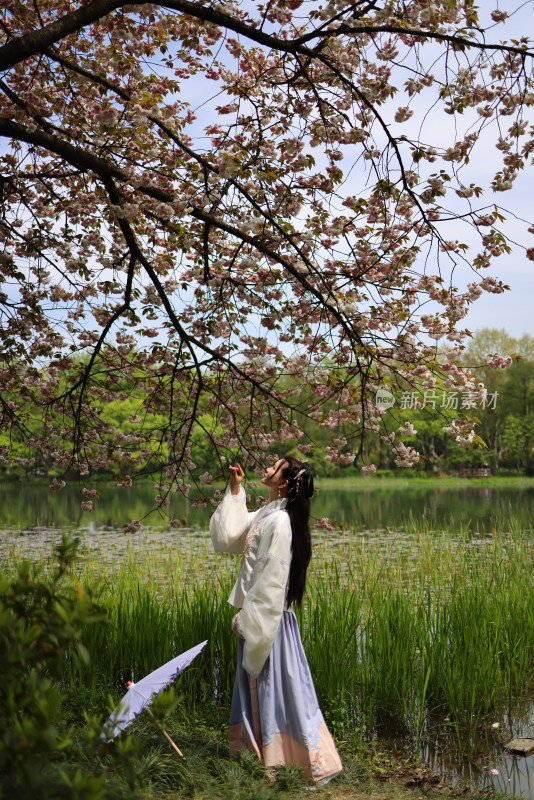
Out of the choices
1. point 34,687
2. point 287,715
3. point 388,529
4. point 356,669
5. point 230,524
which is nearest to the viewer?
point 34,687

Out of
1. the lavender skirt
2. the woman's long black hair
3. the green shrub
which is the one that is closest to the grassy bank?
the lavender skirt

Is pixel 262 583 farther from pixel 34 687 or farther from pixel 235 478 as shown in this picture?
pixel 34 687

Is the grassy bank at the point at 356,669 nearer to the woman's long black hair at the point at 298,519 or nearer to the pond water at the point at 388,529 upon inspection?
the pond water at the point at 388,529

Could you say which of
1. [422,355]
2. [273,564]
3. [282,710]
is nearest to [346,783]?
[282,710]

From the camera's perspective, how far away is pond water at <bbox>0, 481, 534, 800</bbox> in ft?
13.3

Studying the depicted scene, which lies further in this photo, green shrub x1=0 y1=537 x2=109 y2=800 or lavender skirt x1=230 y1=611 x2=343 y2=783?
lavender skirt x1=230 y1=611 x2=343 y2=783

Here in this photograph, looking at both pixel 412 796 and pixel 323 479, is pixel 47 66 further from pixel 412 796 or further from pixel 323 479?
pixel 323 479

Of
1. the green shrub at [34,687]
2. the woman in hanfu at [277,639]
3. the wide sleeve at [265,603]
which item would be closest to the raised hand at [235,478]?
the woman in hanfu at [277,639]

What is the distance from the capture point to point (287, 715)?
3.42 meters

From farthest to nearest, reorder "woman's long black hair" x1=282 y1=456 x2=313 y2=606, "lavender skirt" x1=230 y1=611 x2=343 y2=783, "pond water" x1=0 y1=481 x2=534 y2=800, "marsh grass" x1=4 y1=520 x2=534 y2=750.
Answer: "marsh grass" x1=4 y1=520 x2=534 y2=750, "pond water" x1=0 y1=481 x2=534 y2=800, "woman's long black hair" x1=282 y1=456 x2=313 y2=606, "lavender skirt" x1=230 y1=611 x2=343 y2=783

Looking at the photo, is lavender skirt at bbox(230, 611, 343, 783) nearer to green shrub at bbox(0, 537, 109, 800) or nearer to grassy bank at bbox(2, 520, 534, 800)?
grassy bank at bbox(2, 520, 534, 800)

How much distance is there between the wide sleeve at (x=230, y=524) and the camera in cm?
367

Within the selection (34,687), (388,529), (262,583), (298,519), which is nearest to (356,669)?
(298,519)

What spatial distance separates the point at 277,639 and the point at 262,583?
0.39 m
